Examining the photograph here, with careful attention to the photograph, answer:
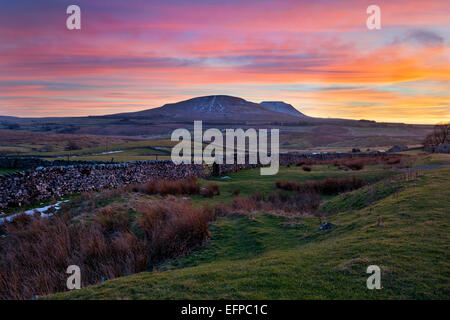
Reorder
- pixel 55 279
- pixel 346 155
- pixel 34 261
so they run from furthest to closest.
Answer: pixel 346 155, pixel 34 261, pixel 55 279

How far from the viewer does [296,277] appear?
601 cm

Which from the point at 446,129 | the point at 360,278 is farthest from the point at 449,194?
the point at 446,129

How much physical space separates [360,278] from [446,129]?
202ft

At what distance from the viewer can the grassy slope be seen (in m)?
5.35

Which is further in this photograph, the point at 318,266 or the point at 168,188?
the point at 168,188

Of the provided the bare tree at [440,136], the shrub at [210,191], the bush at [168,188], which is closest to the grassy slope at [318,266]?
the shrub at [210,191]

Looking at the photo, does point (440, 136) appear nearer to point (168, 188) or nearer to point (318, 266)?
point (168, 188)

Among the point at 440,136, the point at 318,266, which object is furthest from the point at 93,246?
the point at 440,136

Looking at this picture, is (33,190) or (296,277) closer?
(296,277)

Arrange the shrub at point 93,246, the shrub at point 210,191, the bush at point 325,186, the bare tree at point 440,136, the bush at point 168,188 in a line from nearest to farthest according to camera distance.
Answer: the shrub at point 93,246 → the bush at point 168,188 → the shrub at point 210,191 → the bush at point 325,186 → the bare tree at point 440,136

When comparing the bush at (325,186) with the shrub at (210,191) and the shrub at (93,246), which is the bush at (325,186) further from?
the shrub at (93,246)

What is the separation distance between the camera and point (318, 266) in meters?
6.48

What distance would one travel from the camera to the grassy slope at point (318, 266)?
535cm
